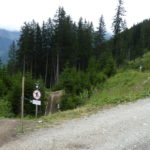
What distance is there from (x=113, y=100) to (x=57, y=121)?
338cm

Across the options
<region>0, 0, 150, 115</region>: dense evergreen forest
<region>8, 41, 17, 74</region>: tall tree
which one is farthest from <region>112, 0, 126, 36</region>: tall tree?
<region>8, 41, 17, 74</region>: tall tree

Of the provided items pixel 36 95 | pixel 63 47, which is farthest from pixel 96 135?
pixel 63 47

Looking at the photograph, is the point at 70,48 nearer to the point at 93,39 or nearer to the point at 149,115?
the point at 93,39

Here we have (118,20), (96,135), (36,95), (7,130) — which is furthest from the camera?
(118,20)

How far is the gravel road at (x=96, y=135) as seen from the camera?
5367 mm

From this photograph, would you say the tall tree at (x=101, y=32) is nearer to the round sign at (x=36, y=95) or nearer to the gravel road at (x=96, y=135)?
the gravel road at (x=96, y=135)

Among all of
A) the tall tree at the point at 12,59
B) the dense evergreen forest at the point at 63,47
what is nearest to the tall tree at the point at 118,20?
the dense evergreen forest at the point at 63,47

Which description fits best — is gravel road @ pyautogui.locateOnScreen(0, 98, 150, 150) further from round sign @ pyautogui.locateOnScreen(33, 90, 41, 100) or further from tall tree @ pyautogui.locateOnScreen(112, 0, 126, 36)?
tall tree @ pyautogui.locateOnScreen(112, 0, 126, 36)

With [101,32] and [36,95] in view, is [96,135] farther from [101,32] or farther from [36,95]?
[101,32]

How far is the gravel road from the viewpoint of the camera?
5.37 m

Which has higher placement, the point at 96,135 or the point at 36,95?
the point at 36,95

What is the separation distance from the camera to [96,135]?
602 cm

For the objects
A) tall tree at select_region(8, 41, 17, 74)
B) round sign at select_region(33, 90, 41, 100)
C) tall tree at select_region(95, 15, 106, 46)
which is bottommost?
round sign at select_region(33, 90, 41, 100)

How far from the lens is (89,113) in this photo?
330 inches
